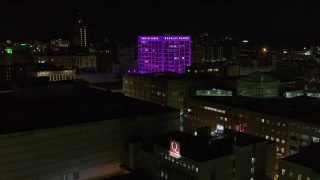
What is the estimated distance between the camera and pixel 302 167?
4375cm

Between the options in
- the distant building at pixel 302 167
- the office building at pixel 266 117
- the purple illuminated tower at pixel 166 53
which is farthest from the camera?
the purple illuminated tower at pixel 166 53

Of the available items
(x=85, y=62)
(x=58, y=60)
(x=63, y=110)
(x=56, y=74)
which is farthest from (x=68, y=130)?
(x=85, y=62)

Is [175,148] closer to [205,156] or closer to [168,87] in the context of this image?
[205,156]

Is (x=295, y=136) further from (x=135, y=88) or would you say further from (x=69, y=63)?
(x=69, y=63)

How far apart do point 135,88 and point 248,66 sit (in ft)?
202

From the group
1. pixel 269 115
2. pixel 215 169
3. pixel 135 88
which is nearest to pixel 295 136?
pixel 269 115

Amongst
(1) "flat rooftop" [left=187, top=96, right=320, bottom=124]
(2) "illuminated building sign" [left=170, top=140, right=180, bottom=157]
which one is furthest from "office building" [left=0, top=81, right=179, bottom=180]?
(1) "flat rooftop" [left=187, top=96, right=320, bottom=124]

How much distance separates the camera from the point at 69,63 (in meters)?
168

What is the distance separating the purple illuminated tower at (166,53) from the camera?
138000mm

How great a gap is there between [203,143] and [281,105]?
34469 mm

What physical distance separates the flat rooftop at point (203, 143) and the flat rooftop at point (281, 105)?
1797 cm

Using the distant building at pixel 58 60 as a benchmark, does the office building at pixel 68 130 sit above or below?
below

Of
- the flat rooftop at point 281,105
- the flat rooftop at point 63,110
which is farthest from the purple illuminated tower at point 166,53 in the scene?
the flat rooftop at point 63,110

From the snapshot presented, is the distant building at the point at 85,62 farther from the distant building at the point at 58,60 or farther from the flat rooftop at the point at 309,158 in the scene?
the flat rooftop at the point at 309,158
